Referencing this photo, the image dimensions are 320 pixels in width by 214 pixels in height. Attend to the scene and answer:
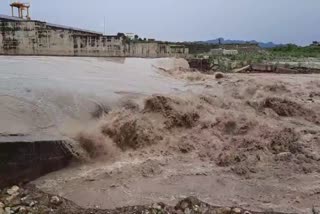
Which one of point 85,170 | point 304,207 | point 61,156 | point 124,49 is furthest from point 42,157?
point 124,49

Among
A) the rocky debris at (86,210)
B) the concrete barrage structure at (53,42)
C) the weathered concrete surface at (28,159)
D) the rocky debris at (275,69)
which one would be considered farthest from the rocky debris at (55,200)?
the rocky debris at (275,69)

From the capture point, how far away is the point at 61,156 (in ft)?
18.2

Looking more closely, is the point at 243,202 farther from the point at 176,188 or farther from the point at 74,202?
the point at 74,202

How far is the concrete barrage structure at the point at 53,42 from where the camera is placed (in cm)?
1527

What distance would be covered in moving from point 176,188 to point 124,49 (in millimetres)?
13505

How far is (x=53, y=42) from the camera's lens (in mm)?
16094

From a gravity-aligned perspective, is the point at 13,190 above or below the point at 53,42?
below

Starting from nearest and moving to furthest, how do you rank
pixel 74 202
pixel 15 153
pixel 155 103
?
pixel 74 202 → pixel 15 153 → pixel 155 103

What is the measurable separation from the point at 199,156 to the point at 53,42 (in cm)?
1143

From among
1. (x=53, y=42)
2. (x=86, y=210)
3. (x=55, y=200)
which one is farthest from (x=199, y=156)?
(x=53, y=42)

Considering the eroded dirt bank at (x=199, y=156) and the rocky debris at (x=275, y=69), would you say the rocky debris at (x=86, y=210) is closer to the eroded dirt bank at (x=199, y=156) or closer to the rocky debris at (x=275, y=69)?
the eroded dirt bank at (x=199, y=156)

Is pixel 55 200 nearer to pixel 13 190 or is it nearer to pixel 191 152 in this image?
pixel 13 190

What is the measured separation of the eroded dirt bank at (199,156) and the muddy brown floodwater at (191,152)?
0.01m

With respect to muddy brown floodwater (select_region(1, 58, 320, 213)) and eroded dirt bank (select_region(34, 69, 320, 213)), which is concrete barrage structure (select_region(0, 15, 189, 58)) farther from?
eroded dirt bank (select_region(34, 69, 320, 213))
